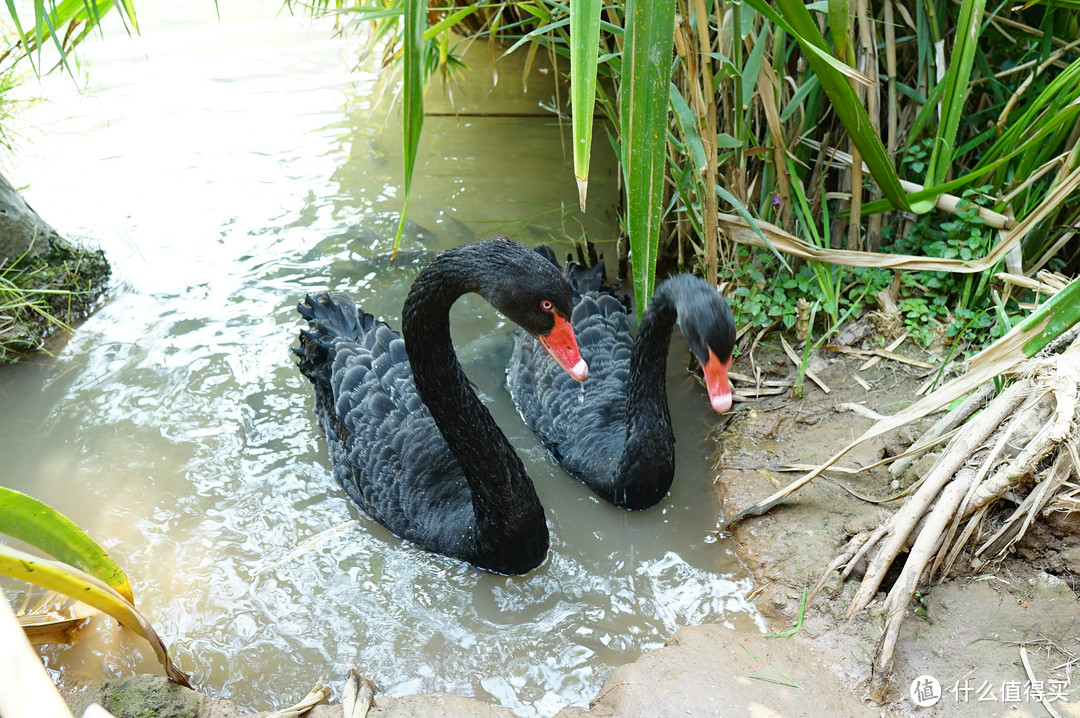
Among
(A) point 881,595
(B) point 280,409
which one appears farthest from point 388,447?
(A) point 881,595

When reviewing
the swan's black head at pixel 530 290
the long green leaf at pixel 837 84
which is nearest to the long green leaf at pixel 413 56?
the swan's black head at pixel 530 290

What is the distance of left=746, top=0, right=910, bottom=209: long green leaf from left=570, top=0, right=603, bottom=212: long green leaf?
29.1 inches

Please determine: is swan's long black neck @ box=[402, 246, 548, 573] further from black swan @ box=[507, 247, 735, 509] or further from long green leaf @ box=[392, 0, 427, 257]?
long green leaf @ box=[392, 0, 427, 257]

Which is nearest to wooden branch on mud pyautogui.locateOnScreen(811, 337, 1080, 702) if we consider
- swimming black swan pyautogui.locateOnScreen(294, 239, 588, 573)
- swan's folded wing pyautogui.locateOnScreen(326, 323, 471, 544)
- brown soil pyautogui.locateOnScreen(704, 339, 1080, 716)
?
brown soil pyautogui.locateOnScreen(704, 339, 1080, 716)

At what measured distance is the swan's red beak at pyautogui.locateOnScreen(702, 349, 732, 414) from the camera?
246 centimetres

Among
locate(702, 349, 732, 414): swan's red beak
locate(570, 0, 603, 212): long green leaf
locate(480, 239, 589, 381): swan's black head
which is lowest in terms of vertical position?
locate(702, 349, 732, 414): swan's red beak

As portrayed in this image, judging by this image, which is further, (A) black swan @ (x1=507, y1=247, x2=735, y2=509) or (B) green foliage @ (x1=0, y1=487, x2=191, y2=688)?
(A) black swan @ (x1=507, y1=247, x2=735, y2=509)

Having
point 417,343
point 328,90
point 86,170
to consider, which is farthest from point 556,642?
point 328,90

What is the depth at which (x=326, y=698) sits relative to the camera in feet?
7.64

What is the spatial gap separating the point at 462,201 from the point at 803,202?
245 centimetres

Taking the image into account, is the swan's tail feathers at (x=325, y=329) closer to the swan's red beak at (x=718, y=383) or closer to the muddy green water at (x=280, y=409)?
the muddy green water at (x=280, y=409)

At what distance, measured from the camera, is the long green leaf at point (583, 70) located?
1.64 metres

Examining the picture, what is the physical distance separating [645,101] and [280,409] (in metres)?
2.48

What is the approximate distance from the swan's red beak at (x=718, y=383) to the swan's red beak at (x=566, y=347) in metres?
0.40
